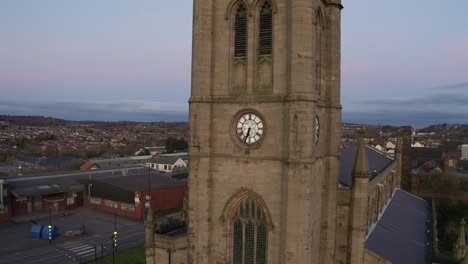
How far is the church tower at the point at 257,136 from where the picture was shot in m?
19.8

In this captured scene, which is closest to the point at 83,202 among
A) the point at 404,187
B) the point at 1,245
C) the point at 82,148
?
the point at 1,245

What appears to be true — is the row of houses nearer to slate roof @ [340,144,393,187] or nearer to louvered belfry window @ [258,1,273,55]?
slate roof @ [340,144,393,187]

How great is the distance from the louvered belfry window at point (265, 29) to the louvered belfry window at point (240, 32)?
0.90 meters

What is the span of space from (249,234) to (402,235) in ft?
65.4

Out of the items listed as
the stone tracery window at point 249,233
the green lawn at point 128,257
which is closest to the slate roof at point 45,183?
the green lawn at point 128,257

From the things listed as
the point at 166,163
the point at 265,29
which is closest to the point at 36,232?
the point at 265,29

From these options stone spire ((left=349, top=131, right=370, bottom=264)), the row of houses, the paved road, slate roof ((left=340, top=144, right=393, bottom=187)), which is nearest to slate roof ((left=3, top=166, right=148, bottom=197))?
the row of houses

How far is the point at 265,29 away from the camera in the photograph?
2116cm

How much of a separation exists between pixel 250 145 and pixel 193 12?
8.05 m

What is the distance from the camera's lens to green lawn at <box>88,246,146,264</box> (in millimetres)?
44434

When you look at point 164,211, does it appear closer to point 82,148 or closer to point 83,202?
point 83,202

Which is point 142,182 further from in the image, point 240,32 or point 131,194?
point 240,32

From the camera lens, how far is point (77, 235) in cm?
5553

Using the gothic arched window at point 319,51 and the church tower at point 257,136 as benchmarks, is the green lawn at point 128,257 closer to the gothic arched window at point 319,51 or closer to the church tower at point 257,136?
the church tower at point 257,136
